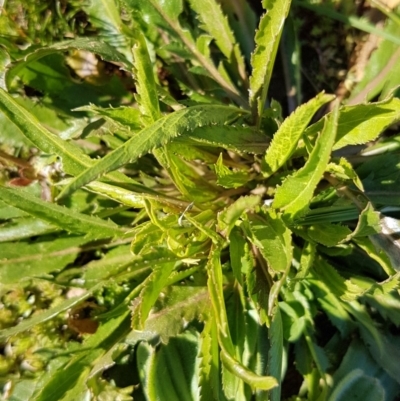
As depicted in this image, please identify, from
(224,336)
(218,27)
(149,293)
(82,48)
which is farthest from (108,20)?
(224,336)

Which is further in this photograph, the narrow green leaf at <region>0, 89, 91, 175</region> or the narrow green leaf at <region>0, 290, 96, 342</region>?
the narrow green leaf at <region>0, 290, 96, 342</region>

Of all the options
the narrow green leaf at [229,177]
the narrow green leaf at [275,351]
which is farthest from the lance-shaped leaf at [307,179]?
the narrow green leaf at [275,351]

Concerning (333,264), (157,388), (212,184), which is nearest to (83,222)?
(212,184)

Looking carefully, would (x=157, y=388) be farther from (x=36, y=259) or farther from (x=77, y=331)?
(x=36, y=259)

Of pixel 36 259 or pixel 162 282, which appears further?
pixel 36 259

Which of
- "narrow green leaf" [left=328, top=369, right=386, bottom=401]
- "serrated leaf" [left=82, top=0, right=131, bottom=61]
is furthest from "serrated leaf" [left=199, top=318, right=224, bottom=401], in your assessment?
"serrated leaf" [left=82, top=0, right=131, bottom=61]

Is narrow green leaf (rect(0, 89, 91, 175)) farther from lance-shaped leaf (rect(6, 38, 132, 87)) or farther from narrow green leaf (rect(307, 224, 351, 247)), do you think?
narrow green leaf (rect(307, 224, 351, 247))
